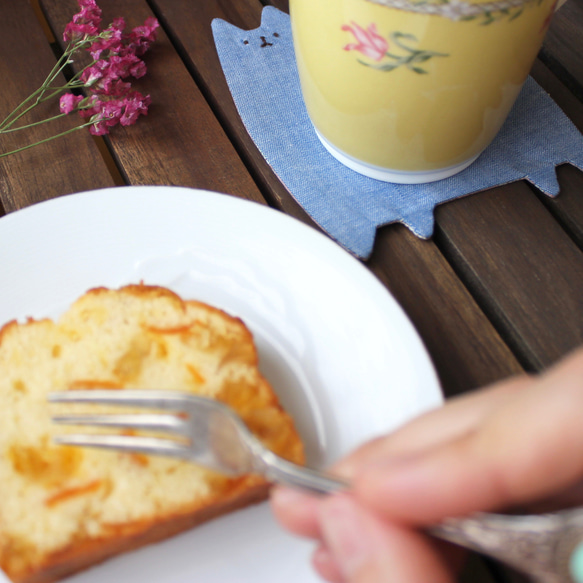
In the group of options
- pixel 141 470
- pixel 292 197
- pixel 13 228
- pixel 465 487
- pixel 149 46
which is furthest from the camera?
pixel 149 46

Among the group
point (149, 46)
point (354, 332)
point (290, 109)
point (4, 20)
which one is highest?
point (4, 20)

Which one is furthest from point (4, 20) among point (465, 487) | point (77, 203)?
point (465, 487)

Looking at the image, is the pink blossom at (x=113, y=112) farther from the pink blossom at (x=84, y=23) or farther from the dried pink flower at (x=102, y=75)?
the pink blossom at (x=84, y=23)

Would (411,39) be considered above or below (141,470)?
above

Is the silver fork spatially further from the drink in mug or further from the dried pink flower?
the dried pink flower

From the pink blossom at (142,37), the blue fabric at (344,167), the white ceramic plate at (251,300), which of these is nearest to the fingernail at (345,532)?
the white ceramic plate at (251,300)

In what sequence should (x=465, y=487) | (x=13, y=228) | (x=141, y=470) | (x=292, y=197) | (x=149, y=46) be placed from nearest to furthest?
(x=465, y=487)
(x=141, y=470)
(x=13, y=228)
(x=292, y=197)
(x=149, y=46)

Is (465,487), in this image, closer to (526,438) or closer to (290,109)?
(526,438)
